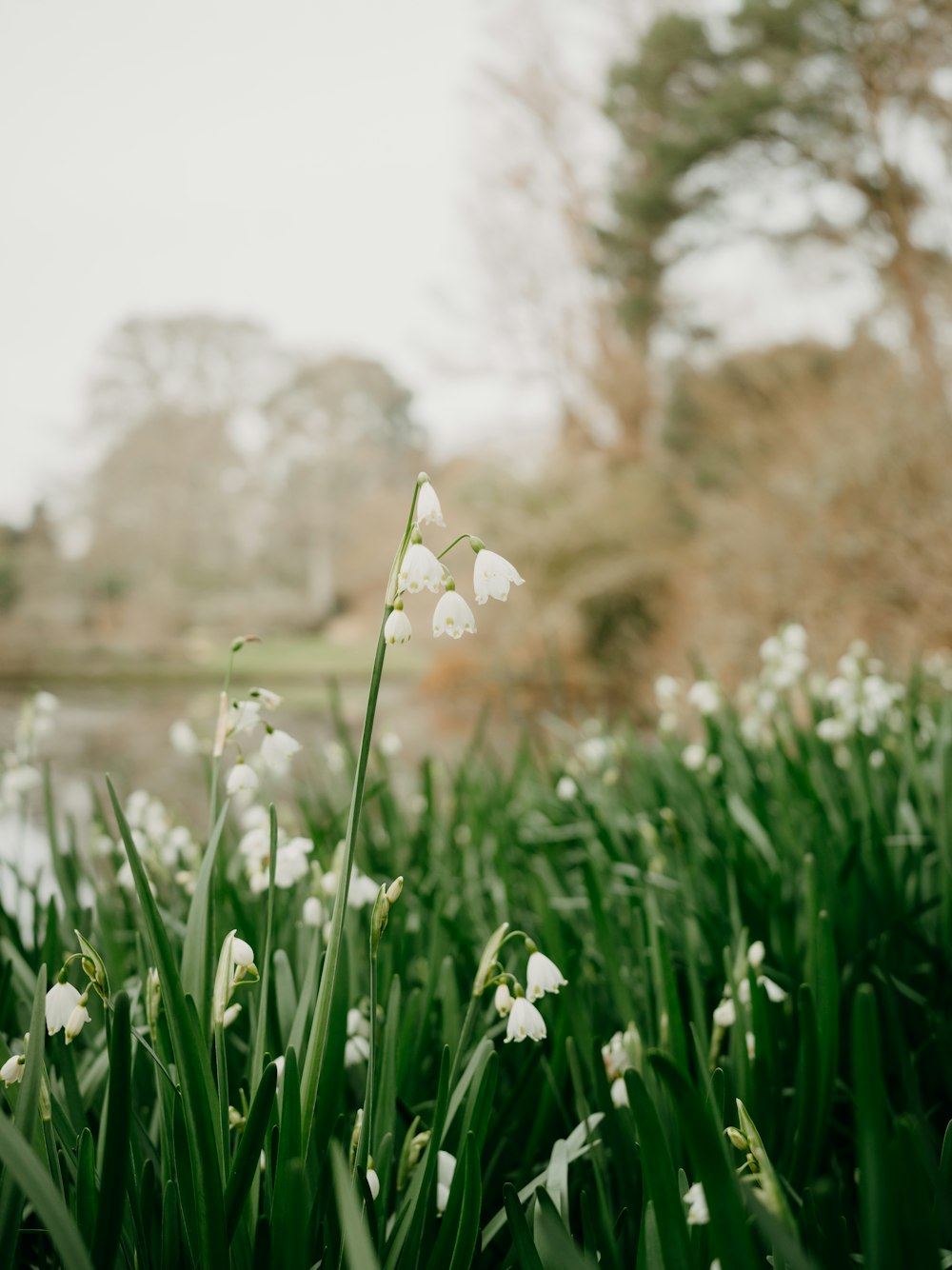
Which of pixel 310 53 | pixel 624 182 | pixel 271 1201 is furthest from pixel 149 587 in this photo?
pixel 271 1201

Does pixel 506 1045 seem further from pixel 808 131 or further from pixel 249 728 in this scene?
pixel 808 131

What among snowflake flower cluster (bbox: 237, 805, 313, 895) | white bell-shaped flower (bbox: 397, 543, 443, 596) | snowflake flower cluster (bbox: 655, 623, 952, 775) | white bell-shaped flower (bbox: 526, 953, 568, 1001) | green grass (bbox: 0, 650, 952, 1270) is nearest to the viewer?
green grass (bbox: 0, 650, 952, 1270)

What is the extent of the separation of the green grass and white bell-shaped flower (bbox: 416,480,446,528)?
0.39m

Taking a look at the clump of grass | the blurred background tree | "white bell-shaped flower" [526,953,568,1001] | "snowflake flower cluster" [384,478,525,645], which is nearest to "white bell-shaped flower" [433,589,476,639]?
"snowflake flower cluster" [384,478,525,645]

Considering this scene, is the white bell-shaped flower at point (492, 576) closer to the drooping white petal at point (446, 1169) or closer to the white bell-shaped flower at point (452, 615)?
the white bell-shaped flower at point (452, 615)

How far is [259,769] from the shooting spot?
2.19 meters

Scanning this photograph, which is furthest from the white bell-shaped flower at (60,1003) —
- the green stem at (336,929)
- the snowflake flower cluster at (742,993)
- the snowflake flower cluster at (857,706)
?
the snowflake flower cluster at (857,706)

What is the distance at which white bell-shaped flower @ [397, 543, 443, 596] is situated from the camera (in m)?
0.82

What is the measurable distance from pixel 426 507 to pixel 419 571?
6 centimetres

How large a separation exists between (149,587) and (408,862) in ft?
75.8

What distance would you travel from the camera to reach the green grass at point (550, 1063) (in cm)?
71

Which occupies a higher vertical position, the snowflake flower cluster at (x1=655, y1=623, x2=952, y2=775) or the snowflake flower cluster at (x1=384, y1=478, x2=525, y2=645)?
the snowflake flower cluster at (x1=384, y1=478, x2=525, y2=645)

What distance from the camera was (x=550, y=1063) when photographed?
1295mm

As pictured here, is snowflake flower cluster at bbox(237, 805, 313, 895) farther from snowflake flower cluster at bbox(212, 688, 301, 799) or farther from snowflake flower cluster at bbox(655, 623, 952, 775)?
snowflake flower cluster at bbox(655, 623, 952, 775)
